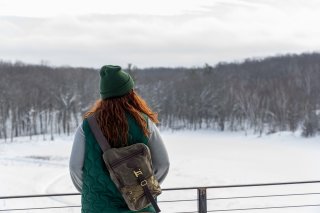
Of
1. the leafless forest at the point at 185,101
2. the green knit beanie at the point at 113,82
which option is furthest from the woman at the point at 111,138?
the leafless forest at the point at 185,101

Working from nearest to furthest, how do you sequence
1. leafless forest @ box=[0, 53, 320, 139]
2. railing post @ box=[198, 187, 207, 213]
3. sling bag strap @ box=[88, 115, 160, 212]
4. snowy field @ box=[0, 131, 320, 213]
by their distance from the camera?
sling bag strap @ box=[88, 115, 160, 212] < railing post @ box=[198, 187, 207, 213] < snowy field @ box=[0, 131, 320, 213] < leafless forest @ box=[0, 53, 320, 139]

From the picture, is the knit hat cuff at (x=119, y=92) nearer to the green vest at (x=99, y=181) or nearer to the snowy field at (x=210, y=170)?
the green vest at (x=99, y=181)

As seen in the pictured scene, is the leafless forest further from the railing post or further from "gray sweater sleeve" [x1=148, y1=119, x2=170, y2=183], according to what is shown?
"gray sweater sleeve" [x1=148, y1=119, x2=170, y2=183]

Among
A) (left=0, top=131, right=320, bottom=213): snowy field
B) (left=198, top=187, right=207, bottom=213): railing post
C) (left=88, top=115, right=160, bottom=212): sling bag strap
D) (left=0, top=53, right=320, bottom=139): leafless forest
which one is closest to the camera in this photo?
(left=88, top=115, right=160, bottom=212): sling bag strap

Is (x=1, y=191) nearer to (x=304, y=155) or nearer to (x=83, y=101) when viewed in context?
(x=304, y=155)

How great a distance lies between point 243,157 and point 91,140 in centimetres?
2771

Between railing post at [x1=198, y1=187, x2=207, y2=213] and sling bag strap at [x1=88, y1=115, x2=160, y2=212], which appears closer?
sling bag strap at [x1=88, y1=115, x2=160, y2=212]

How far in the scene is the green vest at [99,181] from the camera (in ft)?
5.13

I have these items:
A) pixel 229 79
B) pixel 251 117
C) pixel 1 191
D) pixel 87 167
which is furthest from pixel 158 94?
pixel 87 167

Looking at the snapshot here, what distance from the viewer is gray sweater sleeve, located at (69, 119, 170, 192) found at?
1605 millimetres

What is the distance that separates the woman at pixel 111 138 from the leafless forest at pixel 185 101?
3906 cm

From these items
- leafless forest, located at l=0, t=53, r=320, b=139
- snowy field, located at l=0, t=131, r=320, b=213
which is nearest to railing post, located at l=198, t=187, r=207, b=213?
snowy field, located at l=0, t=131, r=320, b=213

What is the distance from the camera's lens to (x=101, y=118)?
62.2 inches

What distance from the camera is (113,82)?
63.4 inches
